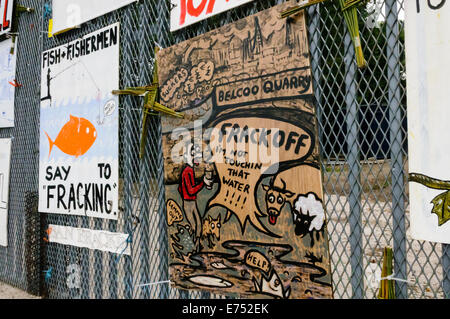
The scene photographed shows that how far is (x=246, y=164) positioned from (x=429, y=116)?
3.47 feet

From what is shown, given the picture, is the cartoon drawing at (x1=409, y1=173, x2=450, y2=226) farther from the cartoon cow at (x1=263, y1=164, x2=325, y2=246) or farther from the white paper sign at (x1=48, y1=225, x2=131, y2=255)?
the white paper sign at (x1=48, y1=225, x2=131, y2=255)

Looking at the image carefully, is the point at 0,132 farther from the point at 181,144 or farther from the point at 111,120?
the point at 181,144

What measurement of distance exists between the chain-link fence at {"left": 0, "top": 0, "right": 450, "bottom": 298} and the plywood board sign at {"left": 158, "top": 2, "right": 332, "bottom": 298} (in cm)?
11

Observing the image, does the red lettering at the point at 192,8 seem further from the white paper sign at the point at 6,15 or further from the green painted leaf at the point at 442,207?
the white paper sign at the point at 6,15

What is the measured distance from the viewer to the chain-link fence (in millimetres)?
1984

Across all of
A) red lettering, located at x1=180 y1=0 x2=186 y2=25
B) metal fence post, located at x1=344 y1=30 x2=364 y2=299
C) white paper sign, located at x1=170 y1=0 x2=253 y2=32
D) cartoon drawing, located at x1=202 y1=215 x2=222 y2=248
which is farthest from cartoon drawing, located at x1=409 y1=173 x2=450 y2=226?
red lettering, located at x1=180 y1=0 x2=186 y2=25

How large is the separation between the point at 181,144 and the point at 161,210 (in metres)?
0.55

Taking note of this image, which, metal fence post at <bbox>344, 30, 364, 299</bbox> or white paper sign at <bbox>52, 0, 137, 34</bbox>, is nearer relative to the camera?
metal fence post at <bbox>344, 30, 364, 299</bbox>

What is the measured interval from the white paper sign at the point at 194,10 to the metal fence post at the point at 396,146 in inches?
36.8

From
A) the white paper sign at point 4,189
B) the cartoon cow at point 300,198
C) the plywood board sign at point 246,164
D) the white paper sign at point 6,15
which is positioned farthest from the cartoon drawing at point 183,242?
the white paper sign at point 6,15

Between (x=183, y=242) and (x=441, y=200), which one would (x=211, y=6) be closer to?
(x=183, y=242)

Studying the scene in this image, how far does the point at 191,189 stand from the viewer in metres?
2.78

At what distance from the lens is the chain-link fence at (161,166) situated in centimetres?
198

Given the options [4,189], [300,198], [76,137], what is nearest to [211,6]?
→ [300,198]
